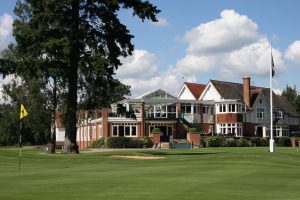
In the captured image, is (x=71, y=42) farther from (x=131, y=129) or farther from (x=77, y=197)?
(x=131, y=129)

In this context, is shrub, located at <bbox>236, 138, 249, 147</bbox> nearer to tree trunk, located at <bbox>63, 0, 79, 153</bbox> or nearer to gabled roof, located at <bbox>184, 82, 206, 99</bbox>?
gabled roof, located at <bbox>184, 82, 206, 99</bbox>

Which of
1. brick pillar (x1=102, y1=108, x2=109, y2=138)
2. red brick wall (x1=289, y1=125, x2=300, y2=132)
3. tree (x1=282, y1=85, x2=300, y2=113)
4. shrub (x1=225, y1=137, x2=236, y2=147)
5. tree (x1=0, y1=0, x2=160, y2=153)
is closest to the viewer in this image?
tree (x1=0, y1=0, x2=160, y2=153)

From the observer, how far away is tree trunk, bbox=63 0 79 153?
121 ft

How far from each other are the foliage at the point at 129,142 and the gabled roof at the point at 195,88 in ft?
67.5

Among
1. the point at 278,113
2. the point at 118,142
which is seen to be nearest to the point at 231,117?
the point at 278,113

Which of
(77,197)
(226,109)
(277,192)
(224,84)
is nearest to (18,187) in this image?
(77,197)

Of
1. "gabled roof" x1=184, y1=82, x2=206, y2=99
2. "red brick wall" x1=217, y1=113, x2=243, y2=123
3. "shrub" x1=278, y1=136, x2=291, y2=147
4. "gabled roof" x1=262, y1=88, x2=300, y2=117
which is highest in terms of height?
"gabled roof" x1=184, y1=82, x2=206, y2=99

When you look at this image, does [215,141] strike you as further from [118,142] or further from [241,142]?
[118,142]

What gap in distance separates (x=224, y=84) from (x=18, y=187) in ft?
220

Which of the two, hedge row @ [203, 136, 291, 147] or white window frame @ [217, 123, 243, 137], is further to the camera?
white window frame @ [217, 123, 243, 137]

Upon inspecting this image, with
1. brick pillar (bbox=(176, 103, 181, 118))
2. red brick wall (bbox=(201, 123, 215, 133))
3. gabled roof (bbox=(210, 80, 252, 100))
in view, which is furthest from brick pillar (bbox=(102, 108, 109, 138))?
gabled roof (bbox=(210, 80, 252, 100))

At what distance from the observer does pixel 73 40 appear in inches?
1441

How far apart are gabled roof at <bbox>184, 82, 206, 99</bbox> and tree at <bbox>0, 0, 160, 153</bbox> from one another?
4215 cm

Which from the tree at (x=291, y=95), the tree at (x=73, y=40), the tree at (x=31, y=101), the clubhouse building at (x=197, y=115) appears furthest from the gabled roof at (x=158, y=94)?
the tree at (x=291, y=95)
